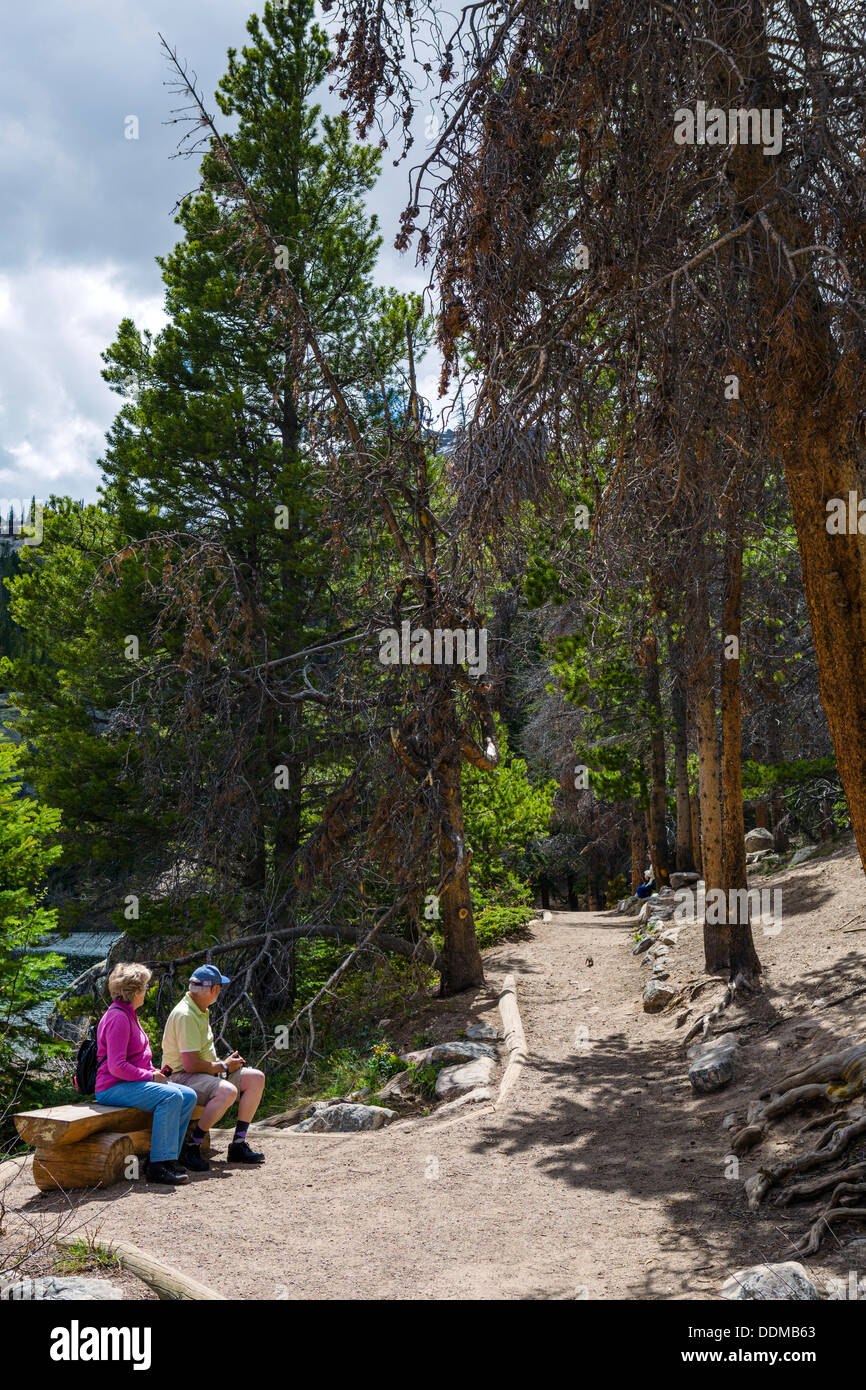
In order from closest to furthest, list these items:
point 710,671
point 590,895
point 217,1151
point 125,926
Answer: point 217,1151 → point 710,671 → point 125,926 → point 590,895

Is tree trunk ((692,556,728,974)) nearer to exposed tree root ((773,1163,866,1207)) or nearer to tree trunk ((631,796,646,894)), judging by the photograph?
exposed tree root ((773,1163,866,1207))

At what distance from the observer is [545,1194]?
6.08m

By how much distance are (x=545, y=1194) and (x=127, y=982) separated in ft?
9.31

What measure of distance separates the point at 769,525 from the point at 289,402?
306 inches

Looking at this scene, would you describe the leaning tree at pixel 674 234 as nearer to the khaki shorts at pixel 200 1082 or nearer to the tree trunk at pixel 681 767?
the khaki shorts at pixel 200 1082

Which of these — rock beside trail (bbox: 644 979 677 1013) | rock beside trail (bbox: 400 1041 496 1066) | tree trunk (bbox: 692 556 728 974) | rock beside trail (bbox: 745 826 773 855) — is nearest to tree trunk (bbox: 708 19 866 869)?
tree trunk (bbox: 692 556 728 974)

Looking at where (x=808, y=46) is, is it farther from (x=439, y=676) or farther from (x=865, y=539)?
(x=439, y=676)

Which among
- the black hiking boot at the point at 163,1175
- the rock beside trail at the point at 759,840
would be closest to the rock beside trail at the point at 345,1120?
the black hiking boot at the point at 163,1175

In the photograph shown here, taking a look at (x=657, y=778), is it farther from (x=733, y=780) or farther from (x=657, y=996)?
(x=733, y=780)

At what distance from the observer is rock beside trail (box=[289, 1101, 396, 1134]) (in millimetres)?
8078

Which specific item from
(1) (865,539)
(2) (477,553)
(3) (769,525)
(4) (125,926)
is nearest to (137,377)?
(4) (125,926)

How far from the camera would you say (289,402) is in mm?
15336

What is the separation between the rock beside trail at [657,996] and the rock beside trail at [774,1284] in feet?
23.1

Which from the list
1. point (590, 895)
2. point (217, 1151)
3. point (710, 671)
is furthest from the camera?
point (590, 895)
